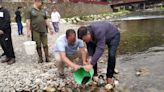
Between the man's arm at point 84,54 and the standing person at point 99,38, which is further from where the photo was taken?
the man's arm at point 84,54

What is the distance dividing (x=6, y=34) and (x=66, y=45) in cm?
342

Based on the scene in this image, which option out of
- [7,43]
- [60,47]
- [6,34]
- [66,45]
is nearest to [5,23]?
[6,34]

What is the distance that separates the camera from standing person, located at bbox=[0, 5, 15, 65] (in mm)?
11328

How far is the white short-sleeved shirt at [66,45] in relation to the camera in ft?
28.3

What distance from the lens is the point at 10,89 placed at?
9.23 metres

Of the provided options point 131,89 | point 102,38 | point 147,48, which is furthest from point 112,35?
point 147,48

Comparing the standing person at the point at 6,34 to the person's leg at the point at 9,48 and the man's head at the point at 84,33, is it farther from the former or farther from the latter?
the man's head at the point at 84,33

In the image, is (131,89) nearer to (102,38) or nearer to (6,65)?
(102,38)

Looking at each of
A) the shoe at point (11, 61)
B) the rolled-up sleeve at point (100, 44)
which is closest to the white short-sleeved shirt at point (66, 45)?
the rolled-up sleeve at point (100, 44)

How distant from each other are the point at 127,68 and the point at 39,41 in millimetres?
3055

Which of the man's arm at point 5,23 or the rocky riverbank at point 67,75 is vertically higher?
the man's arm at point 5,23

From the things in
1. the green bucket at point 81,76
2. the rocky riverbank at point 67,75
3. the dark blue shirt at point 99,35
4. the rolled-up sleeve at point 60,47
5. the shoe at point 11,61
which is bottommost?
the rocky riverbank at point 67,75

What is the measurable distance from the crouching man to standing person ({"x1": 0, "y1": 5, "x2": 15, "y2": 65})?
2688 millimetres

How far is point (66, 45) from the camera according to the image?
8.86 meters
